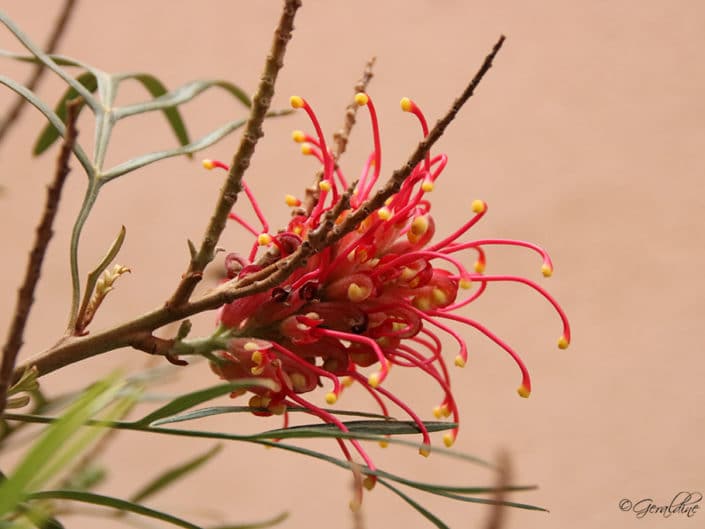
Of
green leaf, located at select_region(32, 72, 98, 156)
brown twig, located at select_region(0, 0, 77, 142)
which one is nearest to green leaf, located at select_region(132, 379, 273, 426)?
green leaf, located at select_region(32, 72, 98, 156)

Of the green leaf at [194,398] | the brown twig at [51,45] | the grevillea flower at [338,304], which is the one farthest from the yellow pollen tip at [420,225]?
the brown twig at [51,45]

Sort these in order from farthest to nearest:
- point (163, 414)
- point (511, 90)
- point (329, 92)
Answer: point (329, 92) < point (511, 90) < point (163, 414)

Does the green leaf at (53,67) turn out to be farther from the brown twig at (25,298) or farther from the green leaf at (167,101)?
the brown twig at (25,298)

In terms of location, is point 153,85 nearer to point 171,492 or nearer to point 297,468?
point 297,468

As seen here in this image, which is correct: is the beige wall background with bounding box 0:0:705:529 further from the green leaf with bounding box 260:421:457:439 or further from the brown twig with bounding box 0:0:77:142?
the green leaf with bounding box 260:421:457:439

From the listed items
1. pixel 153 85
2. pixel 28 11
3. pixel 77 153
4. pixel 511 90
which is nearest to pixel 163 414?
pixel 77 153

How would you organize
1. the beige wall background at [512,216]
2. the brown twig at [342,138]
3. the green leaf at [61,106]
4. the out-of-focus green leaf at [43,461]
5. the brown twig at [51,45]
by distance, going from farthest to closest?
the beige wall background at [512,216], the brown twig at [51,45], the green leaf at [61,106], the brown twig at [342,138], the out-of-focus green leaf at [43,461]
